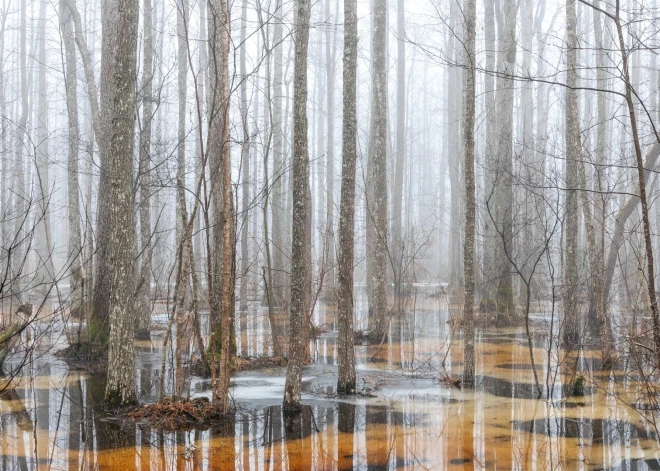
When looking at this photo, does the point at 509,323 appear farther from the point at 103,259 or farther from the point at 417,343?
the point at 103,259

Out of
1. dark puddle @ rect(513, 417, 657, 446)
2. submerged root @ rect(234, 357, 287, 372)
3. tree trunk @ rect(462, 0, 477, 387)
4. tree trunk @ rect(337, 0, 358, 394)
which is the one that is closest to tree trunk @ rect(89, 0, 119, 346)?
submerged root @ rect(234, 357, 287, 372)

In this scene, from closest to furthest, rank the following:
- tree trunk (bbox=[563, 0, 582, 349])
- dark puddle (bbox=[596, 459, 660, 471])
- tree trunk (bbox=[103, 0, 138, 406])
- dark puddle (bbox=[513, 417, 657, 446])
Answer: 1. dark puddle (bbox=[596, 459, 660, 471])
2. dark puddle (bbox=[513, 417, 657, 446])
3. tree trunk (bbox=[103, 0, 138, 406])
4. tree trunk (bbox=[563, 0, 582, 349])

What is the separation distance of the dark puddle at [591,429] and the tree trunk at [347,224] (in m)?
2.41

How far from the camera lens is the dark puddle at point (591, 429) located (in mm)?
7312

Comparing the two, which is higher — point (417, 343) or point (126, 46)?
point (126, 46)

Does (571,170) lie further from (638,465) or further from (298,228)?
(638,465)

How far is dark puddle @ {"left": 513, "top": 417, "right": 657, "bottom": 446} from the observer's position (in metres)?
7.31

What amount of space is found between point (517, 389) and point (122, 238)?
19.1ft

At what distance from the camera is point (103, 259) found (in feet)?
39.5

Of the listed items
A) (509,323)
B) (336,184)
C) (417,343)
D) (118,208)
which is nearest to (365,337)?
(417,343)

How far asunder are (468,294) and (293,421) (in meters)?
3.41

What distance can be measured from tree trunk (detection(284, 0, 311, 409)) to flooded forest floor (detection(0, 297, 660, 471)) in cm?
55

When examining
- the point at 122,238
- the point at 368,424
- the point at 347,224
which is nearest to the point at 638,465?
the point at 368,424

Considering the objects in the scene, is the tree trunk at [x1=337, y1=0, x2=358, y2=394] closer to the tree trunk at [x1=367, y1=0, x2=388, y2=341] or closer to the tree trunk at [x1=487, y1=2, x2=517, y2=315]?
the tree trunk at [x1=367, y1=0, x2=388, y2=341]
